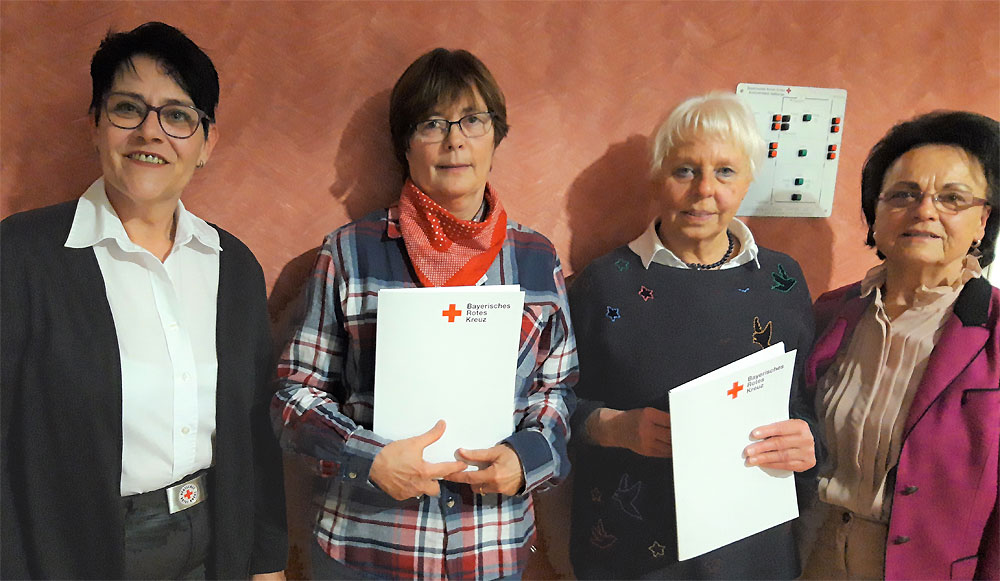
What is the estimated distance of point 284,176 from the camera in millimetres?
1321

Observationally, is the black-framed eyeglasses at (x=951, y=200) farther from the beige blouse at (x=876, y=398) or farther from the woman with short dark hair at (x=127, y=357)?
the woman with short dark hair at (x=127, y=357)

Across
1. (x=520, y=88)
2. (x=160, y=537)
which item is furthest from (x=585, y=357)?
(x=160, y=537)

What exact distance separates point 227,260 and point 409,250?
38 cm

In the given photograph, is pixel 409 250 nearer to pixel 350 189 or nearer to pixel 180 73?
pixel 350 189

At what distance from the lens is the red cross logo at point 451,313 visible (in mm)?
1093

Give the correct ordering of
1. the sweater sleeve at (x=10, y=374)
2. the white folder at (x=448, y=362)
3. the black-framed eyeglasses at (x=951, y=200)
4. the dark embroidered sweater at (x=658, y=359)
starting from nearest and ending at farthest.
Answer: the sweater sleeve at (x=10, y=374)
the white folder at (x=448, y=362)
the black-framed eyeglasses at (x=951, y=200)
the dark embroidered sweater at (x=658, y=359)

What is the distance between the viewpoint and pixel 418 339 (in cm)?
109

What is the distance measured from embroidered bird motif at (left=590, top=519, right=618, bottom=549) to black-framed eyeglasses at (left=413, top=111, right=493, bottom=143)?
3.12 feet

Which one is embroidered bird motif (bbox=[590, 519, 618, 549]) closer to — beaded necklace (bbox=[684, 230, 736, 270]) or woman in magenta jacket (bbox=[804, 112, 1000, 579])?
woman in magenta jacket (bbox=[804, 112, 1000, 579])

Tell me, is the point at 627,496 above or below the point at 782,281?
below

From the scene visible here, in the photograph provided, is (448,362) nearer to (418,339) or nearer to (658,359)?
(418,339)

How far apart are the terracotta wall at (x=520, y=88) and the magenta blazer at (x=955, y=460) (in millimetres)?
546

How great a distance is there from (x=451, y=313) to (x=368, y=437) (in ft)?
0.92

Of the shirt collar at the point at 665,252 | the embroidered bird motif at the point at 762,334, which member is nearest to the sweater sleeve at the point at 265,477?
the shirt collar at the point at 665,252
